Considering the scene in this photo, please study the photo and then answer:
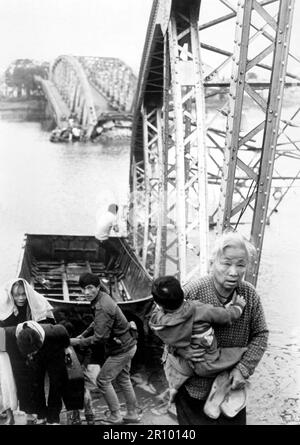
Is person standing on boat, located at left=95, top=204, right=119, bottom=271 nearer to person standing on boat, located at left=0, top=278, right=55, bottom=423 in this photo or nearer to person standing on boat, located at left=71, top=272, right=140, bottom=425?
person standing on boat, located at left=71, top=272, right=140, bottom=425

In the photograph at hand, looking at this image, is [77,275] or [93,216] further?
[93,216]

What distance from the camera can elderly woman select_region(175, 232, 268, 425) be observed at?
3465 mm

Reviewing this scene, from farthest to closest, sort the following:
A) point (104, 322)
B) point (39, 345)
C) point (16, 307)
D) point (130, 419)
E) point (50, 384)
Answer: point (130, 419)
point (104, 322)
point (16, 307)
point (50, 384)
point (39, 345)

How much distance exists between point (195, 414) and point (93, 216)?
22498mm

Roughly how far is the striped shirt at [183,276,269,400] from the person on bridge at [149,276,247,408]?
1.7 inches

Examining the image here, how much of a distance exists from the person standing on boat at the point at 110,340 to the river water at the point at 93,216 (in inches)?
88.1

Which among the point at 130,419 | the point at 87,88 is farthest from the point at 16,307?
the point at 87,88

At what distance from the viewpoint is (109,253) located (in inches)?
580

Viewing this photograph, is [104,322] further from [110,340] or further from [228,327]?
[228,327]

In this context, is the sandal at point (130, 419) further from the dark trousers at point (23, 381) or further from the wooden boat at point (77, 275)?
the wooden boat at point (77, 275)

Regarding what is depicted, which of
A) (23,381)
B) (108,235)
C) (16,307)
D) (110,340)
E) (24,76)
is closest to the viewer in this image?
(23,381)

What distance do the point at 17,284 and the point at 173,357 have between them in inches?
91.8

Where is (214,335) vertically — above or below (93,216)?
above
